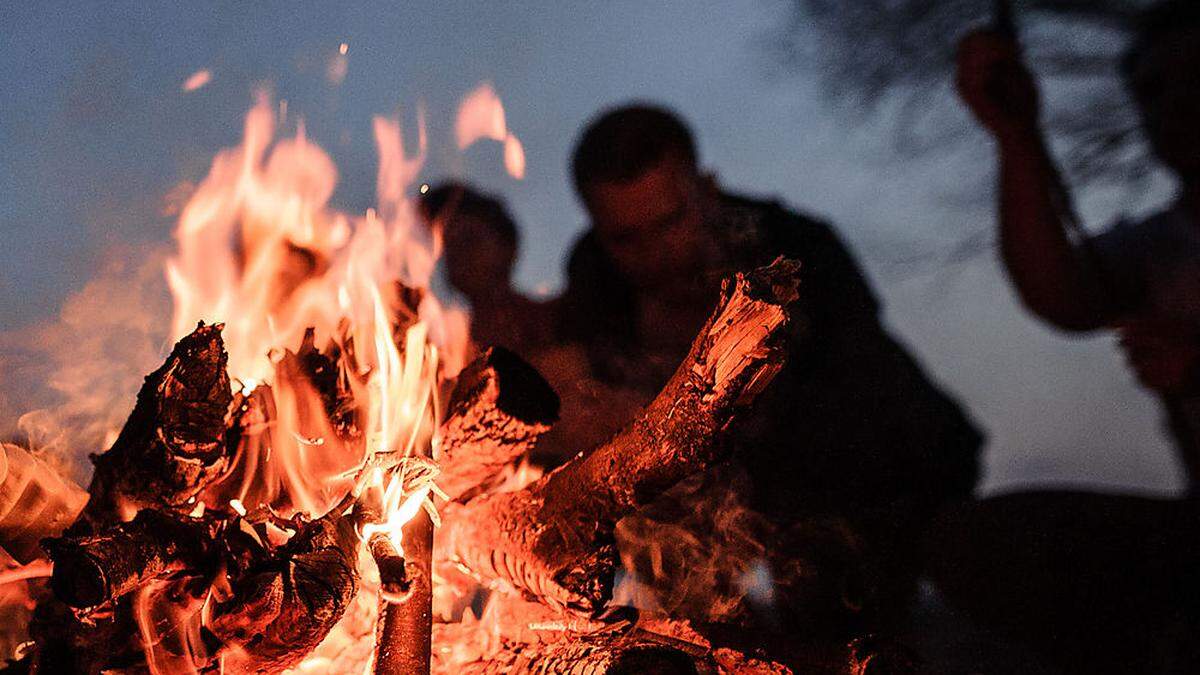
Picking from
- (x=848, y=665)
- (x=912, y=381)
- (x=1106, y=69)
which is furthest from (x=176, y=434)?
(x=1106, y=69)

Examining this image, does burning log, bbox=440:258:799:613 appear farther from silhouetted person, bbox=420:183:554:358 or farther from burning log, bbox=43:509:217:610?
silhouetted person, bbox=420:183:554:358

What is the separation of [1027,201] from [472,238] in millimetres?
2868

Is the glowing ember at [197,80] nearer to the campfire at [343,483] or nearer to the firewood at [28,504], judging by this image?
the campfire at [343,483]

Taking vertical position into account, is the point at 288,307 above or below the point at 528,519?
above

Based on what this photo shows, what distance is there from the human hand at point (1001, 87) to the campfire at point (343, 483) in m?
2.51

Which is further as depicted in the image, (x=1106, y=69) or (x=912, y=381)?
(x=1106, y=69)

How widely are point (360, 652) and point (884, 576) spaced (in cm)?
195

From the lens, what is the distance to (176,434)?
6.03 ft

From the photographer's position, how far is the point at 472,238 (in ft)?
14.8

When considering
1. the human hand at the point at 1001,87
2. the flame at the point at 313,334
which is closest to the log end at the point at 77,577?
the flame at the point at 313,334

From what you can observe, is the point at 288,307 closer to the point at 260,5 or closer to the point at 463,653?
the point at 463,653

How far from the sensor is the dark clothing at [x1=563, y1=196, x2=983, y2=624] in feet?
11.1

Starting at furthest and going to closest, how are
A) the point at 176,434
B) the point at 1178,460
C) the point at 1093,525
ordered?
the point at 1178,460 < the point at 1093,525 < the point at 176,434

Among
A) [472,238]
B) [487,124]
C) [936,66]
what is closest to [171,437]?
[487,124]
